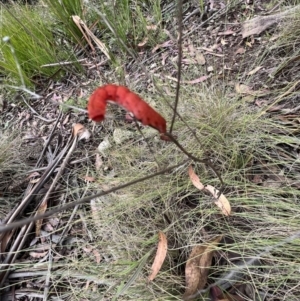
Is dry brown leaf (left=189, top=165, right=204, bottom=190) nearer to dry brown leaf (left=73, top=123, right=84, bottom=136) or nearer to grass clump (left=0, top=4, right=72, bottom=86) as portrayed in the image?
dry brown leaf (left=73, top=123, right=84, bottom=136)

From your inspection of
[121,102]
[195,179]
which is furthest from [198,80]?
[121,102]

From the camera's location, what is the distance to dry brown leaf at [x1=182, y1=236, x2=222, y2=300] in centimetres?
121

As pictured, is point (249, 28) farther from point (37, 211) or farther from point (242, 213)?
point (37, 211)

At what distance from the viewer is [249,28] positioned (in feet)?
6.08

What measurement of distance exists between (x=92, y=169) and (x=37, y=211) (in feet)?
0.92

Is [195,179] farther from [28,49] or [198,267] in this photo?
[28,49]

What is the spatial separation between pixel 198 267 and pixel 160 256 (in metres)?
0.12

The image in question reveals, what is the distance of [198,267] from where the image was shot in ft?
4.03

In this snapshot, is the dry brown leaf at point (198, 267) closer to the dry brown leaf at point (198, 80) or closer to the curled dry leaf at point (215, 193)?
the curled dry leaf at point (215, 193)

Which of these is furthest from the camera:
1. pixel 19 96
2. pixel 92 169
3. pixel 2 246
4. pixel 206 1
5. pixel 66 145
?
pixel 19 96

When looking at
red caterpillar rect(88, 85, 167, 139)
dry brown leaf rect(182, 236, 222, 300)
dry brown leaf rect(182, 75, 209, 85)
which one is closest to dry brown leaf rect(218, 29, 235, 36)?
dry brown leaf rect(182, 75, 209, 85)

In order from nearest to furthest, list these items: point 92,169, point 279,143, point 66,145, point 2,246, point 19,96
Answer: point 279,143 → point 2,246 → point 92,169 → point 66,145 → point 19,96

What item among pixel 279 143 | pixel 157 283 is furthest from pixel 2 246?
pixel 279 143

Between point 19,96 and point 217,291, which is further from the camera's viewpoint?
point 19,96
